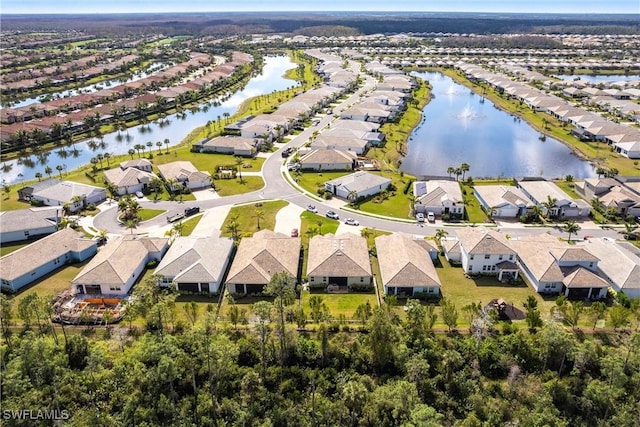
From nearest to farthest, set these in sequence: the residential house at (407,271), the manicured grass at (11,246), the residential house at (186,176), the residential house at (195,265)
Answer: the residential house at (407,271) < the residential house at (195,265) < the manicured grass at (11,246) < the residential house at (186,176)

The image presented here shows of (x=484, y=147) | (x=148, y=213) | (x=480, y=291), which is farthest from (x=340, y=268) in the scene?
(x=484, y=147)

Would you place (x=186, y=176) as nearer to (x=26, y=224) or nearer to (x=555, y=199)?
(x=26, y=224)

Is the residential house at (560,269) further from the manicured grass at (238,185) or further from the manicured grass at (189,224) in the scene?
the manicured grass at (238,185)

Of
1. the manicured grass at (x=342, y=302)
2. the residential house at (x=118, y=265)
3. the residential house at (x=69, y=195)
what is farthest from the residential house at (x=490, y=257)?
the residential house at (x=69, y=195)

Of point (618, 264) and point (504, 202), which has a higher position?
Answer: point (618, 264)

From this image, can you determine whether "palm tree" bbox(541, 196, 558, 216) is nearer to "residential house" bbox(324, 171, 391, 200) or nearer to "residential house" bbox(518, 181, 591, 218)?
"residential house" bbox(518, 181, 591, 218)

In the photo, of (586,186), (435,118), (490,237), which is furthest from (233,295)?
(435,118)

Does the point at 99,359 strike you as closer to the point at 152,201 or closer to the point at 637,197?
the point at 152,201
